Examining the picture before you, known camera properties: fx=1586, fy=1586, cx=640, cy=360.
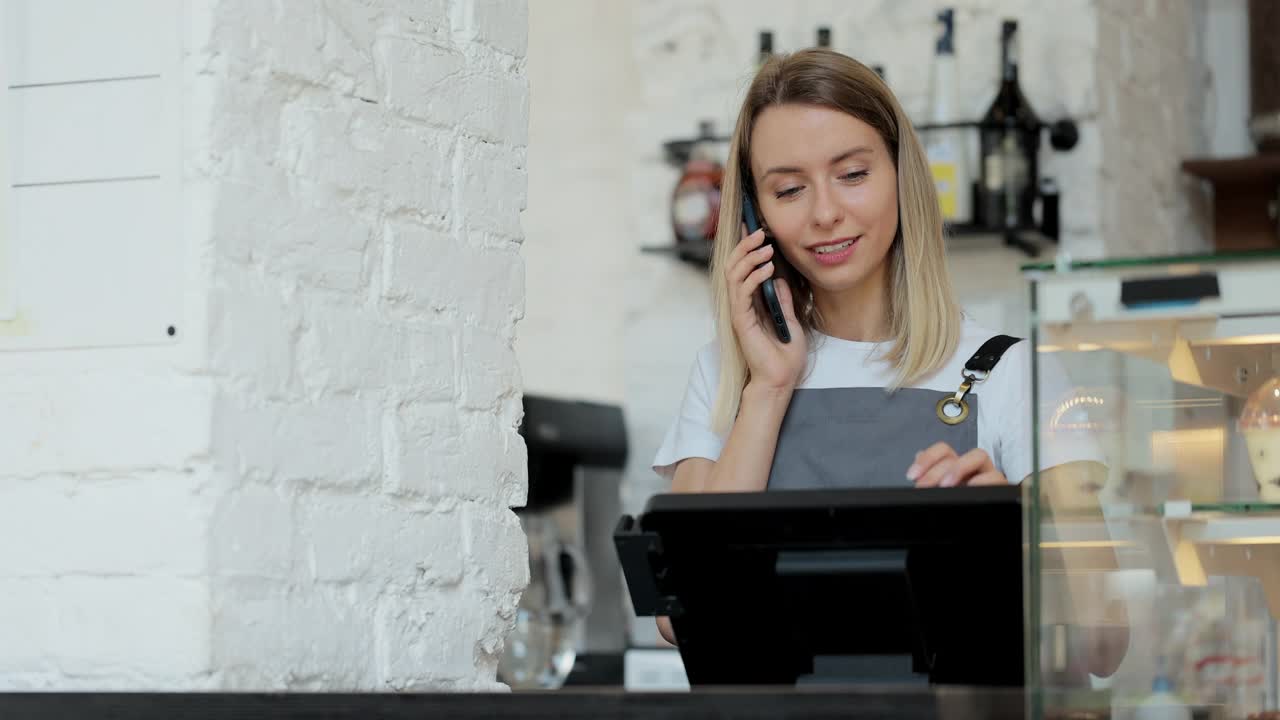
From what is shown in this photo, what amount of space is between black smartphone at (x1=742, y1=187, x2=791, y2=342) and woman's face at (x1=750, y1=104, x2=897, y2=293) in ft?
0.11

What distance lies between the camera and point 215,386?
1.14m

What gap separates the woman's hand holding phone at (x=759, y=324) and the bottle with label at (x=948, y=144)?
1.44 metres

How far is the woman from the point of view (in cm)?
157

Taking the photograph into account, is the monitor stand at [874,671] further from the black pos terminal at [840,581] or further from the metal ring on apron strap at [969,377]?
the metal ring on apron strap at [969,377]

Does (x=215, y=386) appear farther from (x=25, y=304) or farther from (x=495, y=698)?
(x=495, y=698)

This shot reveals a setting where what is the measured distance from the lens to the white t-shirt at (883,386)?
1538 mm

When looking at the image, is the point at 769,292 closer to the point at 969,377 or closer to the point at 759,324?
the point at 759,324

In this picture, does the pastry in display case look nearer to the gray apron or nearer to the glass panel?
the glass panel

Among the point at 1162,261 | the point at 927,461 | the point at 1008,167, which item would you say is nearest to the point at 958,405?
the point at 927,461

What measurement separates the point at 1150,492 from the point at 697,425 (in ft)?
2.79

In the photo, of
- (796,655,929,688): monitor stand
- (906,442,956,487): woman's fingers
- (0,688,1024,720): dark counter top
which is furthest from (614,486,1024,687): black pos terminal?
(906,442,956,487): woman's fingers

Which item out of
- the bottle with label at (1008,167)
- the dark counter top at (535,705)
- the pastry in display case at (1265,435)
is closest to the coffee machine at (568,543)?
the bottle with label at (1008,167)

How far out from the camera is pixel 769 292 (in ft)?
5.43

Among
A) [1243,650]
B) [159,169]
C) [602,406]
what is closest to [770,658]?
[1243,650]
